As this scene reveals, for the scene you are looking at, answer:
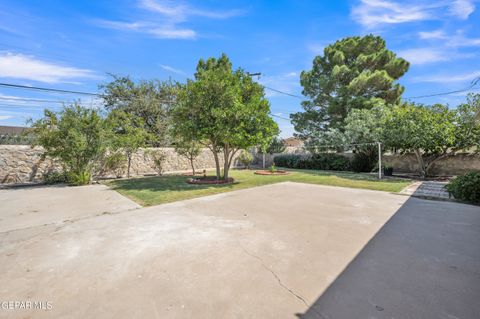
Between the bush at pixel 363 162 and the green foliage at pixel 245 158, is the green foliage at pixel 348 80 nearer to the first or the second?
the bush at pixel 363 162

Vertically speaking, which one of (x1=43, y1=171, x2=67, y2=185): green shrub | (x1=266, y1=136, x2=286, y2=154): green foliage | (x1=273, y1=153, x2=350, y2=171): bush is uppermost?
(x1=266, y1=136, x2=286, y2=154): green foliage

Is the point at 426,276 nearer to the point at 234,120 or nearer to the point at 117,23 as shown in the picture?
the point at 234,120

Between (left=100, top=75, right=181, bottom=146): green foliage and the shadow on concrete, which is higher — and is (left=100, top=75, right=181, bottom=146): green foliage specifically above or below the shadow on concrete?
above

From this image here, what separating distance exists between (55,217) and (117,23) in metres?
8.66

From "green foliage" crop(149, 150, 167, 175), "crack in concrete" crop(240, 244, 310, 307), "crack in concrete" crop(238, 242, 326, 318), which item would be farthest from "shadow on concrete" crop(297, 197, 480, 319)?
"green foliage" crop(149, 150, 167, 175)

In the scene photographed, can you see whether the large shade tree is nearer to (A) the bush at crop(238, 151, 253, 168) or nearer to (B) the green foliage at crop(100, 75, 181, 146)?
(A) the bush at crop(238, 151, 253, 168)

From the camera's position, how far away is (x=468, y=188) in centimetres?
616

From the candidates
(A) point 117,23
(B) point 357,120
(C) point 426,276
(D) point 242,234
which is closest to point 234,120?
(D) point 242,234

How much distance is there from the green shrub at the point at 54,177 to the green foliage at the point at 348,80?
52.1 ft

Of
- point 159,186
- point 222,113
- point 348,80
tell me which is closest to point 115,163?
point 159,186

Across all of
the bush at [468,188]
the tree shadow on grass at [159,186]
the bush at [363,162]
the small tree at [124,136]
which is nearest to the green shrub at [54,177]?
the tree shadow on grass at [159,186]

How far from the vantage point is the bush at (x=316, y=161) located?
15.7 meters

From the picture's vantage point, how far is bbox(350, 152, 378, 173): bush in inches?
569

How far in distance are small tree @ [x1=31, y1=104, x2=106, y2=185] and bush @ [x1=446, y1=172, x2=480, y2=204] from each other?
1316cm
